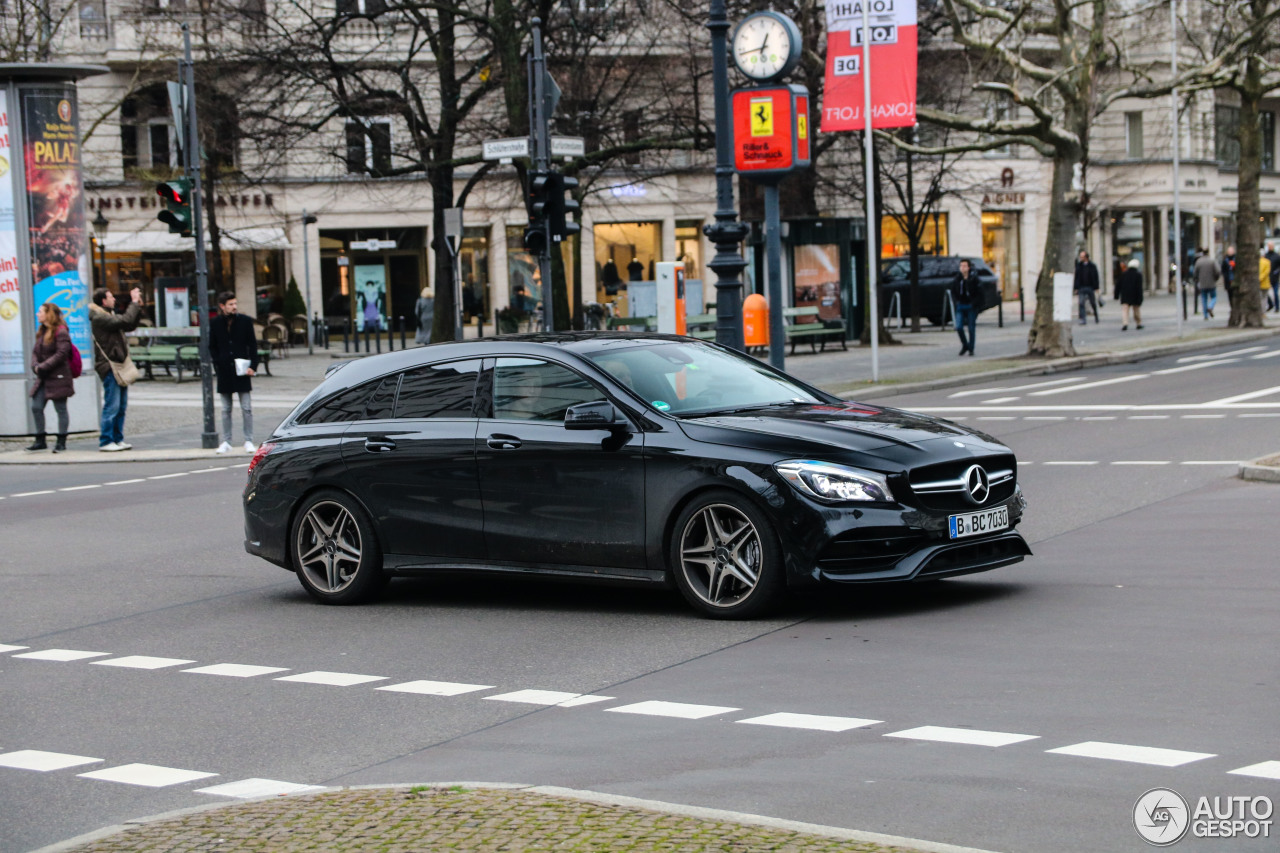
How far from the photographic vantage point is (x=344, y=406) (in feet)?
34.4

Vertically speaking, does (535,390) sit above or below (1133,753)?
above

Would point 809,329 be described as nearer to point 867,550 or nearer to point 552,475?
point 552,475

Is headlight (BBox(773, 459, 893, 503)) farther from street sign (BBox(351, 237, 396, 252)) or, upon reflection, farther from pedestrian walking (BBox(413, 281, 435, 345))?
street sign (BBox(351, 237, 396, 252))

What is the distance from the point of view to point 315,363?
41781 millimetres

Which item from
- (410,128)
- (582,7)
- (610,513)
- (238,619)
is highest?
(582,7)

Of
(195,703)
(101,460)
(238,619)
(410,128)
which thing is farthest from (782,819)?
(410,128)

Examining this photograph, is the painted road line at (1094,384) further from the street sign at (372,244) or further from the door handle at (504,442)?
the street sign at (372,244)

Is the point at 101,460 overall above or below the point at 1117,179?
below

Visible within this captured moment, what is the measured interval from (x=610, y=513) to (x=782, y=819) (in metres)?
4.14

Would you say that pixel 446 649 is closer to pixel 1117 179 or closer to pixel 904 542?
pixel 904 542

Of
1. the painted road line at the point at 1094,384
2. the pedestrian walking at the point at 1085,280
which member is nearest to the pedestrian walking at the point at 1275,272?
the pedestrian walking at the point at 1085,280

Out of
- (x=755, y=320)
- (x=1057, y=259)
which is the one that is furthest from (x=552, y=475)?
(x=1057, y=259)

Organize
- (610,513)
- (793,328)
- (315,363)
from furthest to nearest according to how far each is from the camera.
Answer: (315,363) → (793,328) → (610,513)

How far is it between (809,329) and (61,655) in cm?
2895
